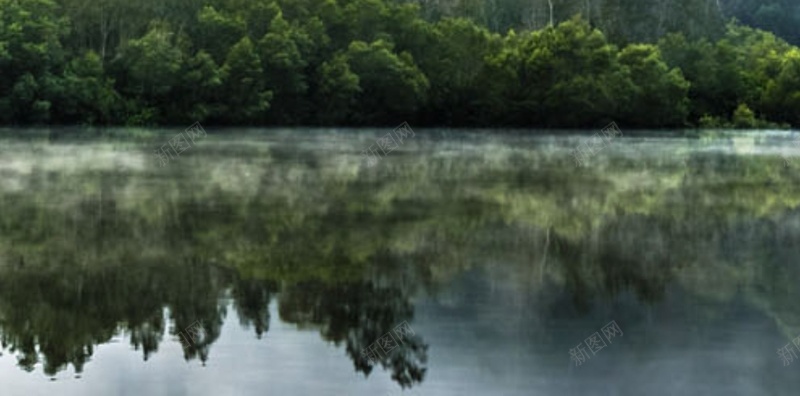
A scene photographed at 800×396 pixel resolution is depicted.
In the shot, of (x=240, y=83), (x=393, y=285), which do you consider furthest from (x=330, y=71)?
(x=393, y=285)

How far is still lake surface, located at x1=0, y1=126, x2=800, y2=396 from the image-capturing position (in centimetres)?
591

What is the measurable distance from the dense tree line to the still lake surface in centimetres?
2453

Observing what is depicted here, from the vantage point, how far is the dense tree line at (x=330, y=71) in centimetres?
4284

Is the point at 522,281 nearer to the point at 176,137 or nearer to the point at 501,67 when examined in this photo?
the point at 176,137

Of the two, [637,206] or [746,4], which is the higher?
[746,4]

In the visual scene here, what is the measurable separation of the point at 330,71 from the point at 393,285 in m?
38.4

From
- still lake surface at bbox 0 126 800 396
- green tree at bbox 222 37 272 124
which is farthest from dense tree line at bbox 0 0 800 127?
still lake surface at bbox 0 126 800 396

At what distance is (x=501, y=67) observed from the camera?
159 feet

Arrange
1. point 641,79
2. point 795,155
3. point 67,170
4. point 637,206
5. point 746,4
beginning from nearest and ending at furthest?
point 637,206, point 67,170, point 795,155, point 641,79, point 746,4

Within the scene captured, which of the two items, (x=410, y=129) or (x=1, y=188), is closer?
(x=1, y=188)

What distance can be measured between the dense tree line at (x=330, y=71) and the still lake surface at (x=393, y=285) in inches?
966

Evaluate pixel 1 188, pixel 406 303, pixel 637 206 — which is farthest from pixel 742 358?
pixel 1 188

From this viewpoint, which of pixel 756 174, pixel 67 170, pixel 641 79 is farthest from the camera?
pixel 641 79

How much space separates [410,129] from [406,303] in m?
38.6
